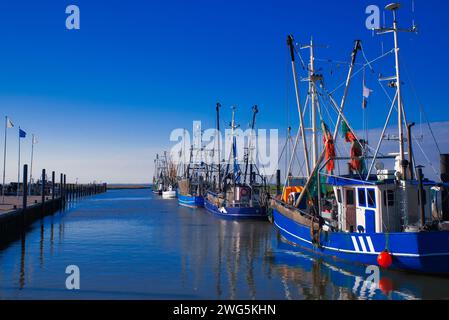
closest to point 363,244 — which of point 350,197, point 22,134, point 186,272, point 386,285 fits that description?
point 386,285

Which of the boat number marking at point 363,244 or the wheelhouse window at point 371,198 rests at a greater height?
the wheelhouse window at point 371,198

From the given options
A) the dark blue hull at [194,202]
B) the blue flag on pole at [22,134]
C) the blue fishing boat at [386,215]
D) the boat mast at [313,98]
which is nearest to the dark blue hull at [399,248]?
the blue fishing boat at [386,215]

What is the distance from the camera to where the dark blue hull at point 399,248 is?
17.9m

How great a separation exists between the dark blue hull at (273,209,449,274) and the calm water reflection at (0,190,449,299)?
74cm

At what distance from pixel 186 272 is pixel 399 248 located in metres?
10.7

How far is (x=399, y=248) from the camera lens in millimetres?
18828

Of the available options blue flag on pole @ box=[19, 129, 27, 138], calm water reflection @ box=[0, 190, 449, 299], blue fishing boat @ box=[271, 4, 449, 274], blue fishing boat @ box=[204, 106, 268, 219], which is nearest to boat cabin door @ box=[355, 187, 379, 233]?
blue fishing boat @ box=[271, 4, 449, 274]

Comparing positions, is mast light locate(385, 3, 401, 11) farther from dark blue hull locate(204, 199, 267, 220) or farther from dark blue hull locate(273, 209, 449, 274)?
dark blue hull locate(204, 199, 267, 220)

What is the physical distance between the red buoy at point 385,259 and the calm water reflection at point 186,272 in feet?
2.79

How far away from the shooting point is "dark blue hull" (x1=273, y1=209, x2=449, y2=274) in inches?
706

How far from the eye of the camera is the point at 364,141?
25.5m

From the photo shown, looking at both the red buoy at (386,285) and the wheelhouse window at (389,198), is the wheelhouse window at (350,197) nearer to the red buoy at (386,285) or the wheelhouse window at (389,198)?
the wheelhouse window at (389,198)

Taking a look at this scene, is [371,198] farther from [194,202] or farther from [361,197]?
[194,202]
